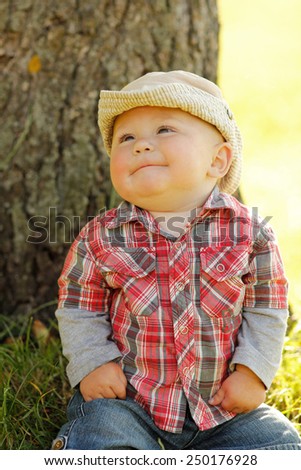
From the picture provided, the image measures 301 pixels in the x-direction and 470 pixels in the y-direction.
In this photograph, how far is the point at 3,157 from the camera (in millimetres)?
3154

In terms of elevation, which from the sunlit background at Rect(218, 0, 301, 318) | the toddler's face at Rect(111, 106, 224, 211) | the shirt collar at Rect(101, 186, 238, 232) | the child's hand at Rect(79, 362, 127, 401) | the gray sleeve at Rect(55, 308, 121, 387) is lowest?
the child's hand at Rect(79, 362, 127, 401)

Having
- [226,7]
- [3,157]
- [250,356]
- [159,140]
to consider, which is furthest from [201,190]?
[226,7]

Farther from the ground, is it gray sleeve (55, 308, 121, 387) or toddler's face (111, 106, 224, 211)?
toddler's face (111, 106, 224, 211)

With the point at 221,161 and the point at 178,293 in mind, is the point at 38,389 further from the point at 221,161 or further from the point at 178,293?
the point at 221,161

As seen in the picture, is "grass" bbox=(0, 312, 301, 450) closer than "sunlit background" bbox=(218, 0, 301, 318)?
Yes

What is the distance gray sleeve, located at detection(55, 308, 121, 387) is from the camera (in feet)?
7.89

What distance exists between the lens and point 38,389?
262cm

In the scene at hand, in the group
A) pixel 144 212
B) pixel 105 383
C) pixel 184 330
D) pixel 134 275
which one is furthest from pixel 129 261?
pixel 105 383

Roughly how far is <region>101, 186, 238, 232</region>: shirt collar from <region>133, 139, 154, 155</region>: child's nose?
0.22 m

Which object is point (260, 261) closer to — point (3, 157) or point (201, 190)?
point (201, 190)

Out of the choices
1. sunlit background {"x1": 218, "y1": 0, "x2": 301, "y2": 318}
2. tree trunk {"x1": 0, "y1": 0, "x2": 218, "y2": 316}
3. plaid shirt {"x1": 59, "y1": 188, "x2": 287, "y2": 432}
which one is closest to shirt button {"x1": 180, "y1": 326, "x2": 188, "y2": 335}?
plaid shirt {"x1": 59, "y1": 188, "x2": 287, "y2": 432}

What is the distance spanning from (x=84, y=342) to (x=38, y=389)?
1.10 feet

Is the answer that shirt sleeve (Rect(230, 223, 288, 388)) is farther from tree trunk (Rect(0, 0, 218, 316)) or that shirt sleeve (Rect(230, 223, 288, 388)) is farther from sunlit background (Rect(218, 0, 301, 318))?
sunlit background (Rect(218, 0, 301, 318))
